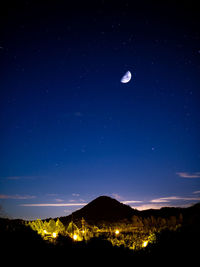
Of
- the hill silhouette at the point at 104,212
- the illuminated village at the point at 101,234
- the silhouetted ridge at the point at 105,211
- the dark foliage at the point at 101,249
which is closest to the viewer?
the dark foliage at the point at 101,249

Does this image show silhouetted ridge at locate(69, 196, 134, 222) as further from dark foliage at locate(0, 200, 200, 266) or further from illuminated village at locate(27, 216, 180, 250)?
dark foliage at locate(0, 200, 200, 266)

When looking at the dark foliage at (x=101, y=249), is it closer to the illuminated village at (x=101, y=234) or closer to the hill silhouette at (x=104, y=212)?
the illuminated village at (x=101, y=234)

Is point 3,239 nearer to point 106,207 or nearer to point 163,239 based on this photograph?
point 163,239

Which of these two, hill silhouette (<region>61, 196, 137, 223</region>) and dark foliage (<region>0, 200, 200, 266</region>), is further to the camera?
hill silhouette (<region>61, 196, 137, 223</region>)

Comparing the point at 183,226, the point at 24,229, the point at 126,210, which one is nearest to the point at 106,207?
the point at 126,210

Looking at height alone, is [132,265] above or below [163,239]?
below

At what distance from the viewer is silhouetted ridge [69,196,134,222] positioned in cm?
3222

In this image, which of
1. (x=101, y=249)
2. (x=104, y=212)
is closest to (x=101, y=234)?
(x=101, y=249)

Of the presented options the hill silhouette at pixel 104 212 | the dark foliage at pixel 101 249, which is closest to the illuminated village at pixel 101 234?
the dark foliage at pixel 101 249

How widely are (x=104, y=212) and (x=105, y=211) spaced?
0.36m

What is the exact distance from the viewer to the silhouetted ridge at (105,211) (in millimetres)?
32216

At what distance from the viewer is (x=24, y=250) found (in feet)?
19.4

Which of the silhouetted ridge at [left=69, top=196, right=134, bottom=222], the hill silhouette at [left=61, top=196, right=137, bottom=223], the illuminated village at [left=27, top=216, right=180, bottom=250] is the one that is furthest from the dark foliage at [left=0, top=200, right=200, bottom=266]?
the silhouetted ridge at [left=69, top=196, right=134, bottom=222]

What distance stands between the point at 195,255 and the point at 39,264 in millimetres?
3705
